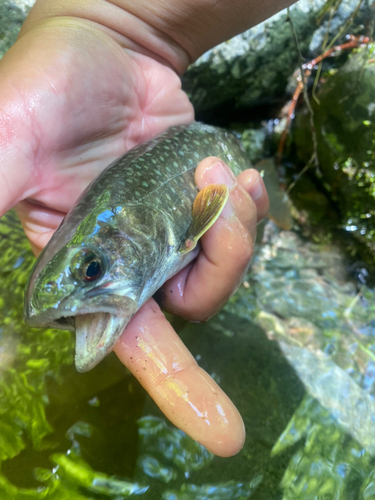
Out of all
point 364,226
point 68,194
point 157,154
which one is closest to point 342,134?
point 364,226

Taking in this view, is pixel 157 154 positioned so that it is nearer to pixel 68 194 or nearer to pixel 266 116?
pixel 68 194

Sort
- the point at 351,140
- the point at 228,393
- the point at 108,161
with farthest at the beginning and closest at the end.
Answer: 1. the point at 351,140
2. the point at 228,393
3. the point at 108,161

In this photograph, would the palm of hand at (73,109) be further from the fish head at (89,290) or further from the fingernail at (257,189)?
the fingernail at (257,189)

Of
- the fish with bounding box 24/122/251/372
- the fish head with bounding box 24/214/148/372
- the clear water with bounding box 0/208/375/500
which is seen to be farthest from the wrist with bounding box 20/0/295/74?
the clear water with bounding box 0/208/375/500

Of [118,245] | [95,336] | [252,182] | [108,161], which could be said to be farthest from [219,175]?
[95,336]

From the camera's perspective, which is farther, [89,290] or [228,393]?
[228,393]

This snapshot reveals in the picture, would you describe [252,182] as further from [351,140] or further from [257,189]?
[351,140]
